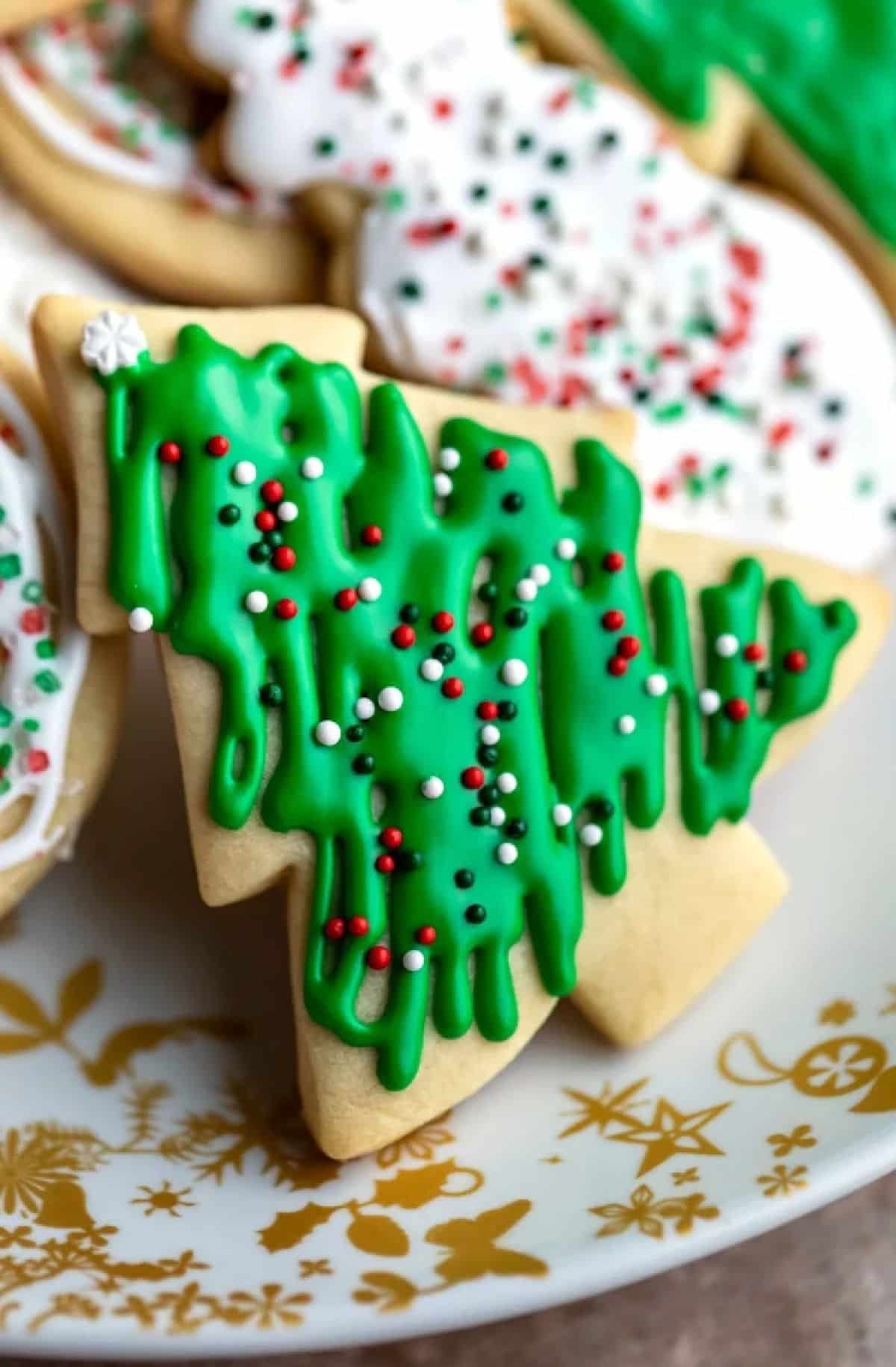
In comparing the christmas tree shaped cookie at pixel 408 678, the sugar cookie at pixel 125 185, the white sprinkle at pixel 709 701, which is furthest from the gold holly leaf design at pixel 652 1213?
the sugar cookie at pixel 125 185

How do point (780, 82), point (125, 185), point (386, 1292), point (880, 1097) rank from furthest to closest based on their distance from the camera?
1. point (780, 82)
2. point (125, 185)
3. point (880, 1097)
4. point (386, 1292)

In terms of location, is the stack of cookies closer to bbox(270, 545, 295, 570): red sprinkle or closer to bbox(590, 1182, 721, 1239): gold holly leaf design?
bbox(270, 545, 295, 570): red sprinkle

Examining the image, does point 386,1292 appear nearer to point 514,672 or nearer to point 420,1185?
point 420,1185

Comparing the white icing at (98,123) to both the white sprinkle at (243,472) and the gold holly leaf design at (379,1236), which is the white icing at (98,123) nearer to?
the white sprinkle at (243,472)

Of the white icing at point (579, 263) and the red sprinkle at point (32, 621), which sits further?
the white icing at point (579, 263)

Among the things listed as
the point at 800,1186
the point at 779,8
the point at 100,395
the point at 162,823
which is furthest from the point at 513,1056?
the point at 779,8

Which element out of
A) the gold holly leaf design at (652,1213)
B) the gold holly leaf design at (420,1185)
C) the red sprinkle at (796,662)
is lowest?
the gold holly leaf design at (420,1185)

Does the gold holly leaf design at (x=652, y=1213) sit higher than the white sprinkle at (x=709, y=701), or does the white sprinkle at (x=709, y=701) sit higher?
the white sprinkle at (x=709, y=701)

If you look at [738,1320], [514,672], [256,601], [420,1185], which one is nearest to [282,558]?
[256,601]
